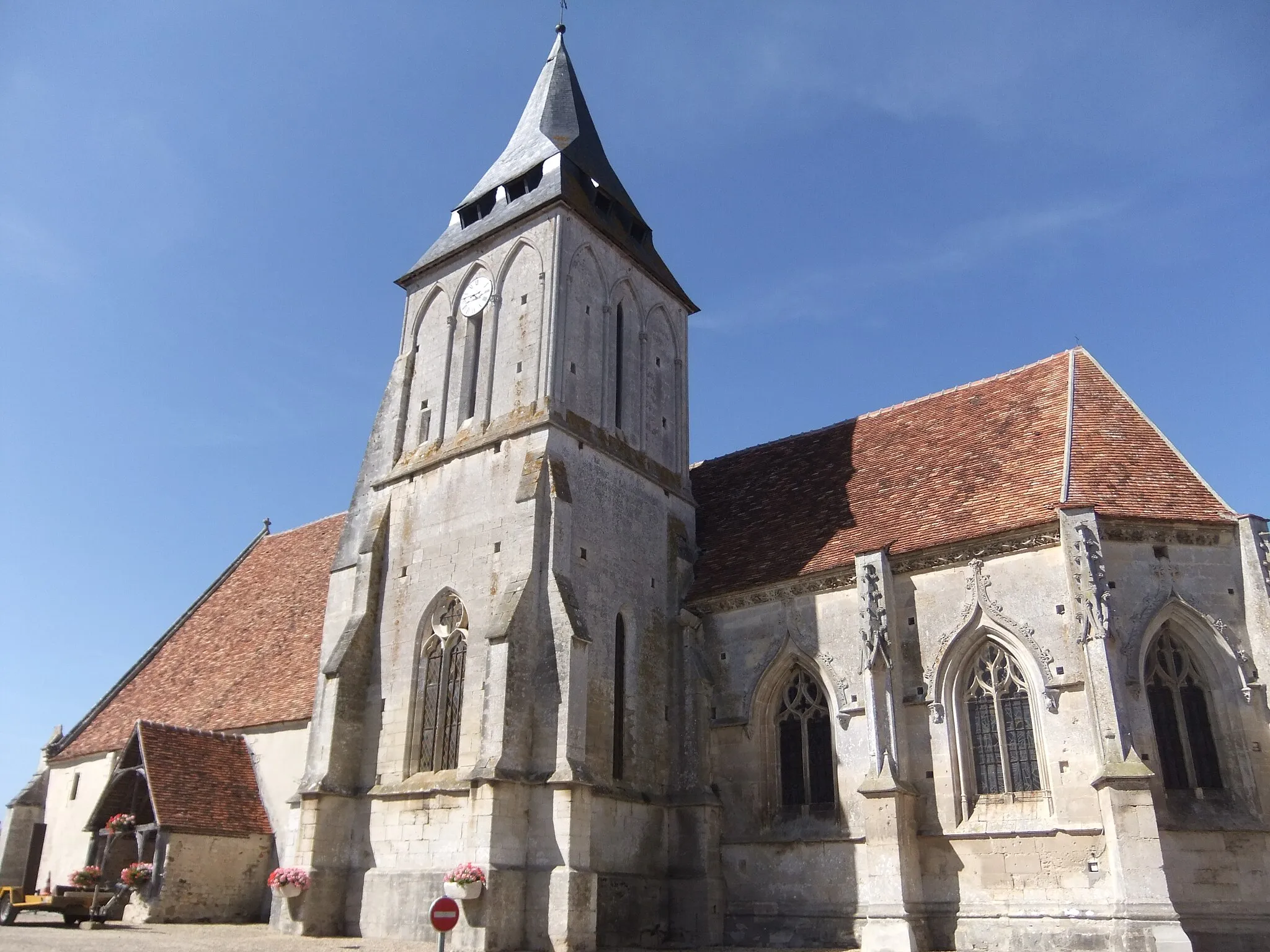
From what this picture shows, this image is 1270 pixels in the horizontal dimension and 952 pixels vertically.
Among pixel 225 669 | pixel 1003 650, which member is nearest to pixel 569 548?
pixel 1003 650

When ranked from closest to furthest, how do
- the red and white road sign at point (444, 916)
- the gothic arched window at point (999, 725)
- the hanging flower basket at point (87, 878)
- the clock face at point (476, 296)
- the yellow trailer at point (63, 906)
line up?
the red and white road sign at point (444, 916) → the gothic arched window at point (999, 725) → the yellow trailer at point (63, 906) → the hanging flower basket at point (87, 878) → the clock face at point (476, 296)

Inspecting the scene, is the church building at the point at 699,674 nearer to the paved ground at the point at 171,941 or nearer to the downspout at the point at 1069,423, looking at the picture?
the downspout at the point at 1069,423

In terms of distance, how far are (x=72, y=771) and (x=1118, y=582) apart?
24.8 metres

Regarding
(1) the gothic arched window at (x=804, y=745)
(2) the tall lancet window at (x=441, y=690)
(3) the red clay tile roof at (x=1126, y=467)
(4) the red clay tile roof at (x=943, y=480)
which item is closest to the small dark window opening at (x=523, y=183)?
(4) the red clay tile roof at (x=943, y=480)

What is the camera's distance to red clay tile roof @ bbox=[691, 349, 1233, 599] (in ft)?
53.9

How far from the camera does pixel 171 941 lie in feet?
48.6

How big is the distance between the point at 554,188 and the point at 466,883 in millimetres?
13764

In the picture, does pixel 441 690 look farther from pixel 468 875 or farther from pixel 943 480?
pixel 943 480

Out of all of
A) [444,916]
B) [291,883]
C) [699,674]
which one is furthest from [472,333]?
[444,916]

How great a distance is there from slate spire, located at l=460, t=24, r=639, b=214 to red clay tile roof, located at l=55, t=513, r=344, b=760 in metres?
11.1

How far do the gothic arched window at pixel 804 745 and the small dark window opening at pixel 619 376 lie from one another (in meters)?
6.33

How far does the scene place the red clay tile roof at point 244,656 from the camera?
22734 millimetres

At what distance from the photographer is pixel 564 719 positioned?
15.9 metres

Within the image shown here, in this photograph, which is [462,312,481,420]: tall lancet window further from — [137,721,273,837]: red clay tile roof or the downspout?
the downspout
